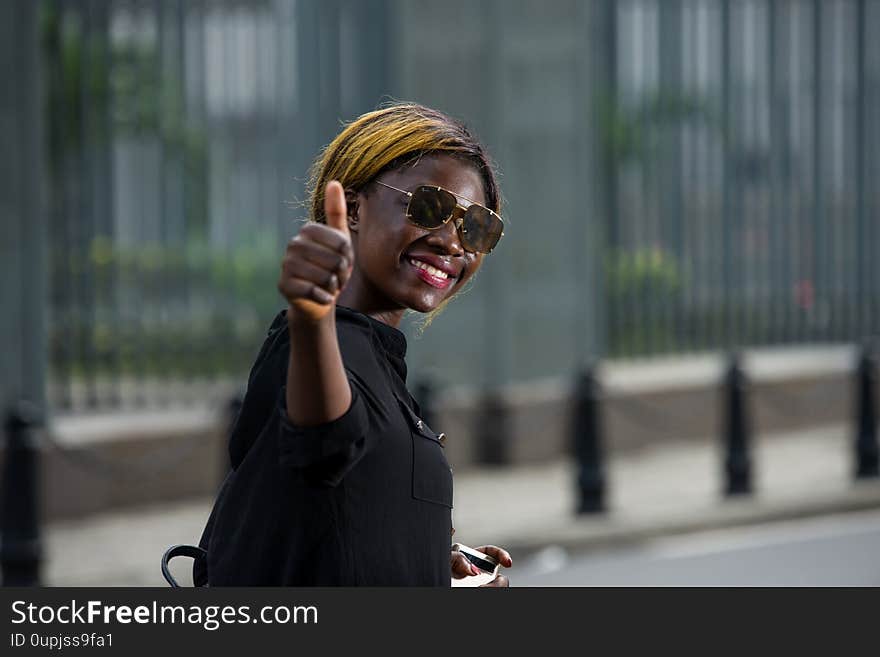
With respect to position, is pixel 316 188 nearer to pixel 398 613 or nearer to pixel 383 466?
pixel 383 466

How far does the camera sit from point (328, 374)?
1.88 meters

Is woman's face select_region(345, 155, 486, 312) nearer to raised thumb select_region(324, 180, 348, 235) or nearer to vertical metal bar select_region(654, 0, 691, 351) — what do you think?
raised thumb select_region(324, 180, 348, 235)

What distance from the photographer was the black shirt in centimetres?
199

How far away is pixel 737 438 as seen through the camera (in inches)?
393

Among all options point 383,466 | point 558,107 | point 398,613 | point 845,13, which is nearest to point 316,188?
point 383,466

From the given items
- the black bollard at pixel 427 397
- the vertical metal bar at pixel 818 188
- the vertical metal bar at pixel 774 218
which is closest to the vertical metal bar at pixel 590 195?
the vertical metal bar at pixel 774 218

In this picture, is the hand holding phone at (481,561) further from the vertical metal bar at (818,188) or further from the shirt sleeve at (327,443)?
the vertical metal bar at (818,188)

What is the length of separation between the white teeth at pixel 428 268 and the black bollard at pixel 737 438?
7.99 meters

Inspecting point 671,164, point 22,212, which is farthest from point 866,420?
point 22,212

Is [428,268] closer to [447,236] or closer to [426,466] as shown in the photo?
[447,236]

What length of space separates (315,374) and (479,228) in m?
0.49

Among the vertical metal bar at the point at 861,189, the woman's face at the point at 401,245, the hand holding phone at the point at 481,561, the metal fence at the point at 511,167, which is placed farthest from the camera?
the vertical metal bar at the point at 861,189

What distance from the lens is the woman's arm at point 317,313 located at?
179 centimetres

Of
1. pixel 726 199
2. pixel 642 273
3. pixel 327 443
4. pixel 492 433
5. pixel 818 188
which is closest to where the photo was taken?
pixel 327 443
